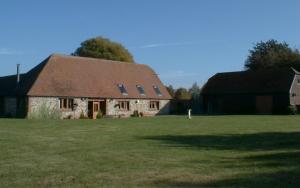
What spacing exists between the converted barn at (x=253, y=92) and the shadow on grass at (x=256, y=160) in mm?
39288

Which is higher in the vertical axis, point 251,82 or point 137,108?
point 251,82

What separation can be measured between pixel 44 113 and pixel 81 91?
5079 mm

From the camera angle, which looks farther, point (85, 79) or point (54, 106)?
point (85, 79)

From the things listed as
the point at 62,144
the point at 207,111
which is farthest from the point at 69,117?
the point at 62,144

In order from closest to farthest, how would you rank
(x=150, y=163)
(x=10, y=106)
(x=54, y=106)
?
(x=150, y=163), (x=54, y=106), (x=10, y=106)

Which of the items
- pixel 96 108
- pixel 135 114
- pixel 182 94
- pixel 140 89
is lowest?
pixel 135 114

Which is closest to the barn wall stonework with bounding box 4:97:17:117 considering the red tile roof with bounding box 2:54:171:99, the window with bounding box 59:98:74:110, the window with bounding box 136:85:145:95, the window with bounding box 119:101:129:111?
the red tile roof with bounding box 2:54:171:99

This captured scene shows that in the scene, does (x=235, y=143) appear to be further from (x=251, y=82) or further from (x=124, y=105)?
(x=251, y=82)

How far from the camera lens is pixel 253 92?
61.8 m

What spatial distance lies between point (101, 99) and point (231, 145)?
3498cm

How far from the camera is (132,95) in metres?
56.2

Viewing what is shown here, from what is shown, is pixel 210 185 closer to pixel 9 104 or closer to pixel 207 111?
pixel 9 104

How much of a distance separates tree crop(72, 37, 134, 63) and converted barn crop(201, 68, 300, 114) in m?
18.2

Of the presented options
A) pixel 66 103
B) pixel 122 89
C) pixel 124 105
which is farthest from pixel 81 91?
pixel 122 89
